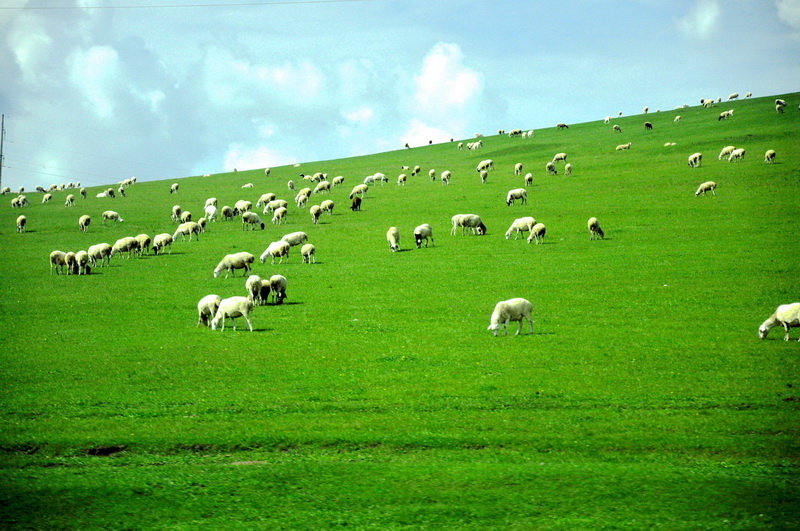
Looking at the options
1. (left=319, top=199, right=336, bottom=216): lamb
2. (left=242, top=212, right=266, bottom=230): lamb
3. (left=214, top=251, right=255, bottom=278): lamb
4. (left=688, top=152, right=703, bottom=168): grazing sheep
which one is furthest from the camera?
(left=688, top=152, right=703, bottom=168): grazing sheep

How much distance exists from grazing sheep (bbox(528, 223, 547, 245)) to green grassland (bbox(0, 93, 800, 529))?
126cm

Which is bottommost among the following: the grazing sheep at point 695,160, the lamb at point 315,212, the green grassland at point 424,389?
the green grassland at point 424,389

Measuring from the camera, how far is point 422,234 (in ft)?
158

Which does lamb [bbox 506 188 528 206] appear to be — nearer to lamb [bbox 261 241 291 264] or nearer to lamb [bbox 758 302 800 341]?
lamb [bbox 261 241 291 264]

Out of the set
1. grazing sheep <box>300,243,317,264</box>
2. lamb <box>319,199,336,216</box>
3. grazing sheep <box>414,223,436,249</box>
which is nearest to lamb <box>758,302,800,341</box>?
grazing sheep <box>414,223,436,249</box>

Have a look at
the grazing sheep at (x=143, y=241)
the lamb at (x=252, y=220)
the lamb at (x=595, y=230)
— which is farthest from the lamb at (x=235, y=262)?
the lamb at (x=595, y=230)

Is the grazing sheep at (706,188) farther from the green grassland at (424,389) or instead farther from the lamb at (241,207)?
the lamb at (241,207)

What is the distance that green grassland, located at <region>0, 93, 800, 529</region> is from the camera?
42.0 ft

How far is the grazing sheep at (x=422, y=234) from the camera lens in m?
47.2

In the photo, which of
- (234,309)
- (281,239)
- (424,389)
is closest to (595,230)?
(281,239)

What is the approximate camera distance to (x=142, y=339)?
26188mm

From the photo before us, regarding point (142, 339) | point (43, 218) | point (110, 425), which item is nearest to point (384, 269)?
point (142, 339)

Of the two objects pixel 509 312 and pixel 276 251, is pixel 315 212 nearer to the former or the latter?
pixel 276 251

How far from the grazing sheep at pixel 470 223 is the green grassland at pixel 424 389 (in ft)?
7.53
